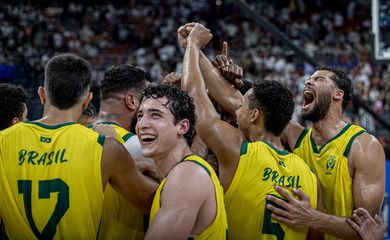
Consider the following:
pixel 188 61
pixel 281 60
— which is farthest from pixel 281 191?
pixel 281 60

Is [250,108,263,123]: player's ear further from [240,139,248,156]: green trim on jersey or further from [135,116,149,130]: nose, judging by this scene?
[135,116,149,130]: nose

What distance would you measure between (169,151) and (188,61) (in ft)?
3.32

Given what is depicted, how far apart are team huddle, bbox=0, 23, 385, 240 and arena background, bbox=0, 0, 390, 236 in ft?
28.3

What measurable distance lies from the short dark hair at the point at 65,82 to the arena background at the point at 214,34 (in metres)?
9.67

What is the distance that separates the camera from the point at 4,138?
144 inches

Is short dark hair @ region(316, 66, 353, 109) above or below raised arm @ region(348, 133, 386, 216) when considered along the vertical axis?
above

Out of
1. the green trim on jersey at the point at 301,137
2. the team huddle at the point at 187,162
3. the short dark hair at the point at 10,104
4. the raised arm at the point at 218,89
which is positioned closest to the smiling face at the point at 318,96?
the team huddle at the point at 187,162

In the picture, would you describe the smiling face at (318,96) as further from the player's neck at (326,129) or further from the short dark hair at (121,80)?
the short dark hair at (121,80)

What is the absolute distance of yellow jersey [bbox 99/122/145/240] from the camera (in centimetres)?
414

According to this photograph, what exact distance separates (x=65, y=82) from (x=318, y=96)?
217cm

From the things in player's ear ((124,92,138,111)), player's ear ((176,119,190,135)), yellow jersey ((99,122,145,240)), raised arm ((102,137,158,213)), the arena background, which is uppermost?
the arena background

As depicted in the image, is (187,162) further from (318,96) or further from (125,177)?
(318,96)

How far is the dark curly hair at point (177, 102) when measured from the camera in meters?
3.70

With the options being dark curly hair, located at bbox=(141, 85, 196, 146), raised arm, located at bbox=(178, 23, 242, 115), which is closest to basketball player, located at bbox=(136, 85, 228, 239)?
dark curly hair, located at bbox=(141, 85, 196, 146)
